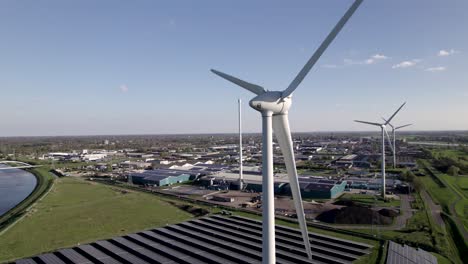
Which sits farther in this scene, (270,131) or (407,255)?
(407,255)

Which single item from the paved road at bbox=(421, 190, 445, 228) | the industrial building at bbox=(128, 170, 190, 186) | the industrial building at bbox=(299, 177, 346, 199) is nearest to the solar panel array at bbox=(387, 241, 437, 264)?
the paved road at bbox=(421, 190, 445, 228)

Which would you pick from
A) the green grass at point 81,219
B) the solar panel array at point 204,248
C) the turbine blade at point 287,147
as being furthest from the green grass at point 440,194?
the turbine blade at point 287,147

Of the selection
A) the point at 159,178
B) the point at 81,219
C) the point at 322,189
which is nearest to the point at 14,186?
the point at 159,178

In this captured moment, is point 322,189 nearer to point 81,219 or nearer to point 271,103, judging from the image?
point 81,219

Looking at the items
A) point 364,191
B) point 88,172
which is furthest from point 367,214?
point 88,172

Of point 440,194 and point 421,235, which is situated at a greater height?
point 440,194

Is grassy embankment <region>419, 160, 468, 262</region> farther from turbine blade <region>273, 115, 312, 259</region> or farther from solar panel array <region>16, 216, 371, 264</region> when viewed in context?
turbine blade <region>273, 115, 312, 259</region>
